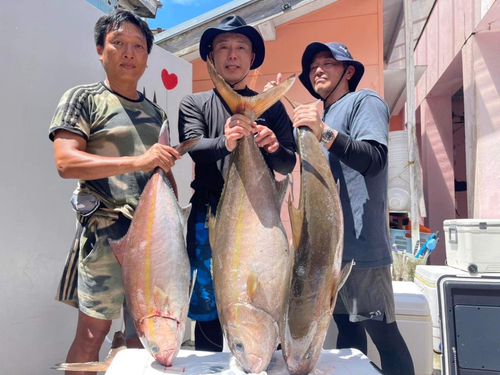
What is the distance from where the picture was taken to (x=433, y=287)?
2930 millimetres

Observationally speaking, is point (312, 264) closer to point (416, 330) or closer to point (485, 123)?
point (416, 330)

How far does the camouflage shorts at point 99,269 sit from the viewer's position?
168cm

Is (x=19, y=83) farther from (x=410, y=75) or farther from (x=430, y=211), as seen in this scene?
(x=430, y=211)

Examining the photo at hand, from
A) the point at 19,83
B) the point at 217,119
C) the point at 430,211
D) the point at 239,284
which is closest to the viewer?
the point at 239,284

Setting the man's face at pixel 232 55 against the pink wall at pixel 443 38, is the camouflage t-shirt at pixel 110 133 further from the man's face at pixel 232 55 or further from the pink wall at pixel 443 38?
the pink wall at pixel 443 38

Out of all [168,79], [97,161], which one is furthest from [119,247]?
[168,79]

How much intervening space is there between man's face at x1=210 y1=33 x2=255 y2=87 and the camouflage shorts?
2.88ft

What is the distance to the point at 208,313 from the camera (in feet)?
6.05

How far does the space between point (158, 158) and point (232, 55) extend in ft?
2.36

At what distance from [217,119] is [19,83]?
133 centimetres

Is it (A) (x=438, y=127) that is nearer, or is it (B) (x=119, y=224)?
(B) (x=119, y=224)

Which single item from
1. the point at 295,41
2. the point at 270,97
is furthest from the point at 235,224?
the point at 295,41

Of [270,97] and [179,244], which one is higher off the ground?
[270,97]

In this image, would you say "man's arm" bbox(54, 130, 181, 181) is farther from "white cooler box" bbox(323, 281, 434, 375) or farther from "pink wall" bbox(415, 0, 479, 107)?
"pink wall" bbox(415, 0, 479, 107)
